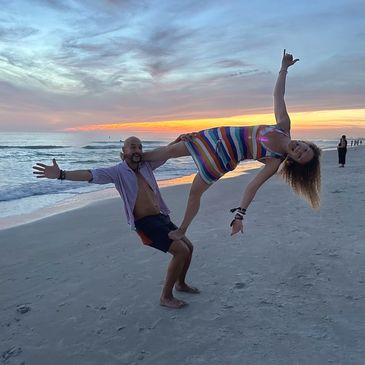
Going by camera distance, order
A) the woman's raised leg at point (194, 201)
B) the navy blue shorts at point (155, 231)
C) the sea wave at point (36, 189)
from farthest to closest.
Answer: the sea wave at point (36, 189), the navy blue shorts at point (155, 231), the woman's raised leg at point (194, 201)

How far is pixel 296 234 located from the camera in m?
6.64

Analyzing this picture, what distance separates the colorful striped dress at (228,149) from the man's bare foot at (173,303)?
1335mm

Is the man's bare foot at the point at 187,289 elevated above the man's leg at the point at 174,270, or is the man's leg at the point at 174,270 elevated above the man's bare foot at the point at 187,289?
the man's leg at the point at 174,270

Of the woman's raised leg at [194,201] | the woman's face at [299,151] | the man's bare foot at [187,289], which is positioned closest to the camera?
the woman's face at [299,151]

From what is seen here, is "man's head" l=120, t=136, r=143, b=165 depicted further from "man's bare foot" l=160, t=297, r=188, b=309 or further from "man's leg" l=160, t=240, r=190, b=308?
"man's bare foot" l=160, t=297, r=188, b=309

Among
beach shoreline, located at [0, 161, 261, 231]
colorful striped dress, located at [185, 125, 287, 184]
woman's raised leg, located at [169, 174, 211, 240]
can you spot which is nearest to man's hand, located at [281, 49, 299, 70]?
colorful striped dress, located at [185, 125, 287, 184]

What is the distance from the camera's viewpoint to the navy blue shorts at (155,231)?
4.32 meters

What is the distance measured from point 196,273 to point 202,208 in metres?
4.78

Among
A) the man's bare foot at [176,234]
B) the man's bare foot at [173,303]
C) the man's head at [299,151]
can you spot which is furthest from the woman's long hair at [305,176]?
the man's bare foot at [173,303]

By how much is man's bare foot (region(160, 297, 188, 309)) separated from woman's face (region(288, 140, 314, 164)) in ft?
6.36

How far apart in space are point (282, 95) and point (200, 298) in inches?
Answer: 97.0

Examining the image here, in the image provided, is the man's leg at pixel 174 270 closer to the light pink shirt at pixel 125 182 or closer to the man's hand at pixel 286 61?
the light pink shirt at pixel 125 182

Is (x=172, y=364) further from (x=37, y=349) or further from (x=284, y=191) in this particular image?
(x=284, y=191)

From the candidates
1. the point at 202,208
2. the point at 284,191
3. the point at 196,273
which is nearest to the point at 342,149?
the point at 284,191
